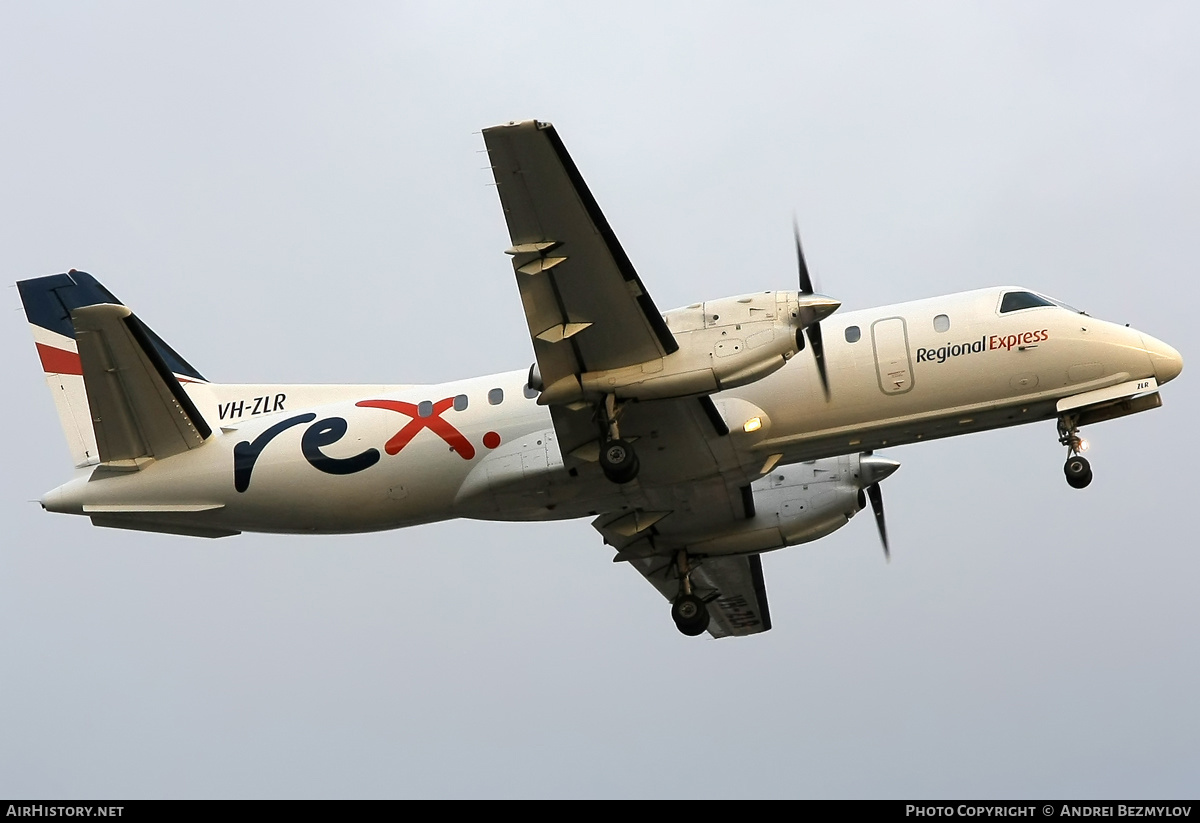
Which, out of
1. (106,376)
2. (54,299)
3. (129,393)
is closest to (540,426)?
(129,393)

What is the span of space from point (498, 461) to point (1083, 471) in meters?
8.02

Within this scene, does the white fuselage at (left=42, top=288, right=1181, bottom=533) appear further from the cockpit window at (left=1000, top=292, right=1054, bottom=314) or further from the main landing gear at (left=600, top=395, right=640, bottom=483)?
the main landing gear at (left=600, top=395, right=640, bottom=483)

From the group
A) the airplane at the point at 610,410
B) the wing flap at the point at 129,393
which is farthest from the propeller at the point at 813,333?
the wing flap at the point at 129,393

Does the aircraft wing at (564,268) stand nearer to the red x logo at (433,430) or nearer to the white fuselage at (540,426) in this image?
the white fuselage at (540,426)

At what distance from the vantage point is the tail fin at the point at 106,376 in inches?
753

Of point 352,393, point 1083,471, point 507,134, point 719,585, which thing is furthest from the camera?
point 719,585

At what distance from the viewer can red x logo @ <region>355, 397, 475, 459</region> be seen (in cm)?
2005

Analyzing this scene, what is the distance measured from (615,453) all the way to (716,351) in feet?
6.39

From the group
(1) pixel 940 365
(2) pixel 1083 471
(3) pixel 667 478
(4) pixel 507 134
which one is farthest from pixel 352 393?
Answer: (2) pixel 1083 471

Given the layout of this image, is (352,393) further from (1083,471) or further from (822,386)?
(1083,471)

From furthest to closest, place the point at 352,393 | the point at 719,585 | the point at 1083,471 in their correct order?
1. the point at 719,585
2. the point at 352,393
3. the point at 1083,471

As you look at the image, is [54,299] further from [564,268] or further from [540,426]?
[564,268]

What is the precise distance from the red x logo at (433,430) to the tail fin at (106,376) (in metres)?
2.82

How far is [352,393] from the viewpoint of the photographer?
70.1 ft
